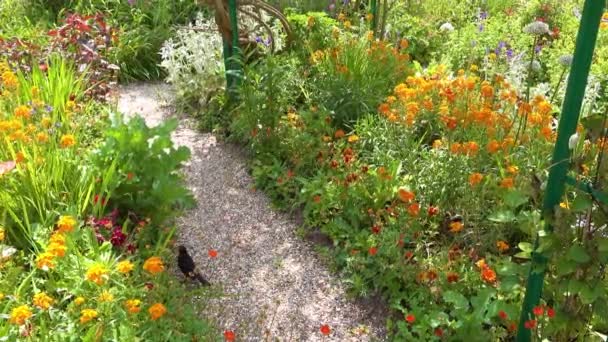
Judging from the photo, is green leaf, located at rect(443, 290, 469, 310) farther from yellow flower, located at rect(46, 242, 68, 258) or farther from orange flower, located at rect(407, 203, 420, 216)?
yellow flower, located at rect(46, 242, 68, 258)

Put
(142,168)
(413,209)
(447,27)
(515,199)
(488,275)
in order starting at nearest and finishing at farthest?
(515,199) < (488,275) < (413,209) < (142,168) < (447,27)

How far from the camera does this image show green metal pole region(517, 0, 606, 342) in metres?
1.89

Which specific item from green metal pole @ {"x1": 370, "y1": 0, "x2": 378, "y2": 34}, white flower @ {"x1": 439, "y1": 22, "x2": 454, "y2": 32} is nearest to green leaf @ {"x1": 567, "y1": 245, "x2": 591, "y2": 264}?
green metal pole @ {"x1": 370, "y1": 0, "x2": 378, "y2": 34}

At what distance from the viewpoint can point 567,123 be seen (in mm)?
2014

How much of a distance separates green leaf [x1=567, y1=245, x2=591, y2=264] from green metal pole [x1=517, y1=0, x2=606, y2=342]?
0.38ft

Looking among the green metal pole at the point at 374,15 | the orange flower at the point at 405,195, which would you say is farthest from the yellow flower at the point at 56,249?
the green metal pole at the point at 374,15

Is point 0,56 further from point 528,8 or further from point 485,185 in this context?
point 528,8

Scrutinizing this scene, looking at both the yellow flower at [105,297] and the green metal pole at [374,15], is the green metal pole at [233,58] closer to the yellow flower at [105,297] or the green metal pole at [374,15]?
the green metal pole at [374,15]

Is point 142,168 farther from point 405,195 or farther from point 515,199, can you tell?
point 515,199

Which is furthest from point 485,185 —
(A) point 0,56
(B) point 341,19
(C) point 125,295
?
(A) point 0,56

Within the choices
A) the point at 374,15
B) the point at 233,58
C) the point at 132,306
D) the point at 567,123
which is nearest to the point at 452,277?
the point at 567,123

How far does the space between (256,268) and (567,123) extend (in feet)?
5.93

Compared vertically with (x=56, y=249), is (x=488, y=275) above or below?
below

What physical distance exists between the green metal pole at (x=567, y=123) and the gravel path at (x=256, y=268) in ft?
2.71
